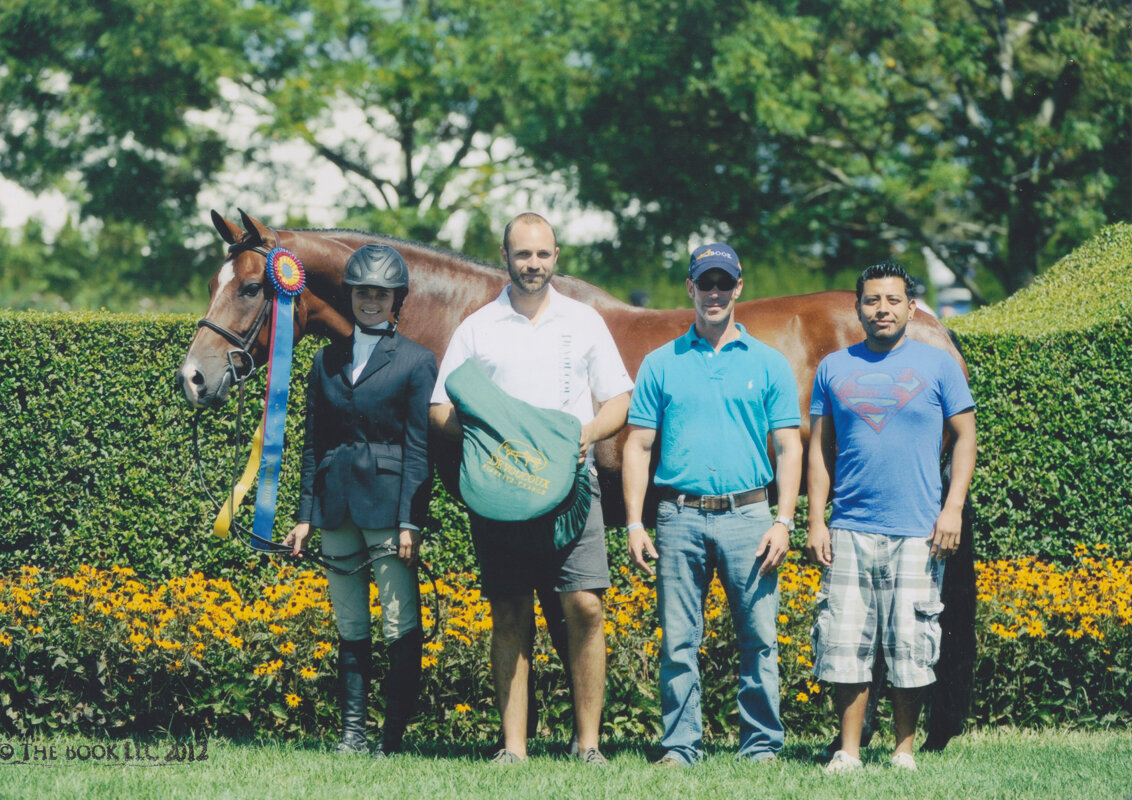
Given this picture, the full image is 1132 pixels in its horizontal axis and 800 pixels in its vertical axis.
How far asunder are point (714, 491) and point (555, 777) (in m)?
1.26

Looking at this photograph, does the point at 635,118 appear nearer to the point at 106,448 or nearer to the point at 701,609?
the point at 106,448

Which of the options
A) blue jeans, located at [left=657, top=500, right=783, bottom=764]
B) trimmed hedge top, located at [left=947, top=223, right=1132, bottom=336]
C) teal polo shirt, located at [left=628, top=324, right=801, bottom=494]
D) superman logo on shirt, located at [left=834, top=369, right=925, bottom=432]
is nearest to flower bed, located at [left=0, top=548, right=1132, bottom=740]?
blue jeans, located at [left=657, top=500, right=783, bottom=764]

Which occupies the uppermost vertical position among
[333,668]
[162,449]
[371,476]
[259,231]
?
[259,231]

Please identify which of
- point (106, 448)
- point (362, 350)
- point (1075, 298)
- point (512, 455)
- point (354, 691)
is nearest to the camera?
point (512, 455)

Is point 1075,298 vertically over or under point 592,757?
over

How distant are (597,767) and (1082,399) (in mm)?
4221

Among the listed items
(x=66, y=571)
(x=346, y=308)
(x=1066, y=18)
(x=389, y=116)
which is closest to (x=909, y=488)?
(x=346, y=308)

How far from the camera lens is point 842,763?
4277mm

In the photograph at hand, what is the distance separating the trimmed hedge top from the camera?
273 inches

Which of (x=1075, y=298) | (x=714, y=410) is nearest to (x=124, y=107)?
(x=1075, y=298)

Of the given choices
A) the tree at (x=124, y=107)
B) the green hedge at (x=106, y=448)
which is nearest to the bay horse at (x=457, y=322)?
the green hedge at (x=106, y=448)

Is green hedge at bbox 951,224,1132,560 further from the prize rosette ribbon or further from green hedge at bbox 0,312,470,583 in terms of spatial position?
the prize rosette ribbon

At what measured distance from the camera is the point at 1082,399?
267 inches

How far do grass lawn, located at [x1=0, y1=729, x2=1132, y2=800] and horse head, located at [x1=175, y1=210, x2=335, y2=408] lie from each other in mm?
1558
